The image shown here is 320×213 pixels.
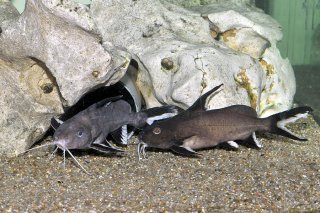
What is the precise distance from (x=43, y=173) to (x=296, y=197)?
219 cm

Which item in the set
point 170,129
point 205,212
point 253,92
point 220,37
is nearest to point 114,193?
point 205,212

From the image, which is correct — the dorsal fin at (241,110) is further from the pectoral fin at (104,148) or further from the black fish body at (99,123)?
the pectoral fin at (104,148)

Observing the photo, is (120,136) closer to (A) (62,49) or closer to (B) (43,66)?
(B) (43,66)

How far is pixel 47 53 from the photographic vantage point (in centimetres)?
380

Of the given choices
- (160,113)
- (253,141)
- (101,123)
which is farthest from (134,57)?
(253,141)

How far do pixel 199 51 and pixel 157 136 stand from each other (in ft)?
3.40

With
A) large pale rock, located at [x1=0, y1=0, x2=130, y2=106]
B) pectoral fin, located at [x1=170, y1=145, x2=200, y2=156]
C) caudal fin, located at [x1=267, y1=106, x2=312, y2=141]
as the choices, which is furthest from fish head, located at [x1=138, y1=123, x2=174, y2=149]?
caudal fin, located at [x1=267, y1=106, x2=312, y2=141]

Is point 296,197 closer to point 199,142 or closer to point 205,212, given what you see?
point 205,212

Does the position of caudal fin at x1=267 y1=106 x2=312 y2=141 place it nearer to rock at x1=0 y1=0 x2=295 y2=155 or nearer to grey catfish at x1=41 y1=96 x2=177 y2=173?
rock at x1=0 y1=0 x2=295 y2=155

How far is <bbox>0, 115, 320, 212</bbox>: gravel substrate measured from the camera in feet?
10.4

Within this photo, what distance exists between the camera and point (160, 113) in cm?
447

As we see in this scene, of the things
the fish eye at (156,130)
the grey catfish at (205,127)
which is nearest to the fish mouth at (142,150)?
the grey catfish at (205,127)

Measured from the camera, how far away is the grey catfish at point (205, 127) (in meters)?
4.21

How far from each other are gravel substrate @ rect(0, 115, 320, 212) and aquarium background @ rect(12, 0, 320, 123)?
3.48 m
